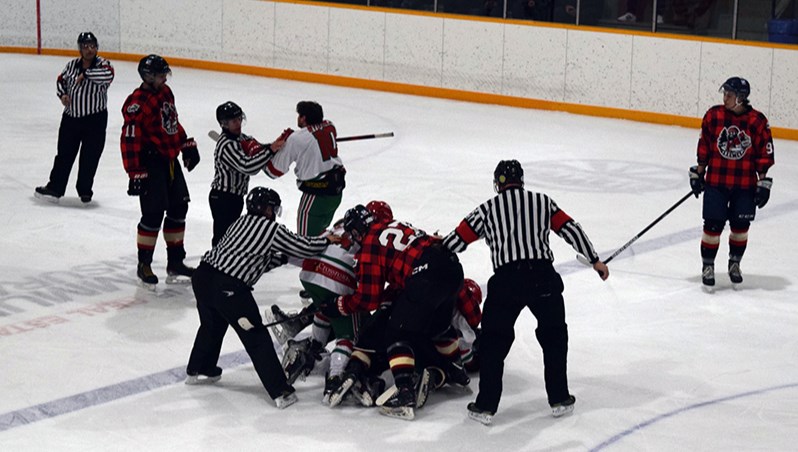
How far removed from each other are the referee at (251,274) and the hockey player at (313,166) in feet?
4.32

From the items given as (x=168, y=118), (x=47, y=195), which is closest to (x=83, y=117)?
(x=47, y=195)

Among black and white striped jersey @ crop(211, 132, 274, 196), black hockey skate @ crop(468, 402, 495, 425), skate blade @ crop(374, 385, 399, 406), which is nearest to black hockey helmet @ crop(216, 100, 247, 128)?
black and white striped jersey @ crop(211, 132, 274, 196)

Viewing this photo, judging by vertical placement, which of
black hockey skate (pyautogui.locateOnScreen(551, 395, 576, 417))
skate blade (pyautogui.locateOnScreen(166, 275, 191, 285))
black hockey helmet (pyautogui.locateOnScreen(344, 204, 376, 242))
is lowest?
black hockey skate (pyautogui.locateOnScreen(551, 395, 576, 417))

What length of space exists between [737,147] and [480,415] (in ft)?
10.1

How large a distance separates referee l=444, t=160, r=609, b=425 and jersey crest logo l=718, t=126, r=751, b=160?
99.3 inches

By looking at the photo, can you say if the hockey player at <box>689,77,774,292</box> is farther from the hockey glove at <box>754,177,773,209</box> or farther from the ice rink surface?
the ice rink surface

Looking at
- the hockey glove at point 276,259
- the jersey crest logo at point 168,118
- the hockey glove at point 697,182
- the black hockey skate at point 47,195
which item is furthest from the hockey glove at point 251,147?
the black hockey skate at point 47,195

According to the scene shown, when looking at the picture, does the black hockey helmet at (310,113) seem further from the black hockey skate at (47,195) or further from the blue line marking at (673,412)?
the black hockey skate at (47,195)

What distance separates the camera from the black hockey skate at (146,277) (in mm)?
7657

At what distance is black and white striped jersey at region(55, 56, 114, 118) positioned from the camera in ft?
31.7

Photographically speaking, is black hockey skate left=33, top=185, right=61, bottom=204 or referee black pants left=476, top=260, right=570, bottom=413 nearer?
referee black pants left=476, top=260, right=570, bottom=413

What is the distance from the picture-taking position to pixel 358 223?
227 inches

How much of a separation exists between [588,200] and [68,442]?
5.89 meters

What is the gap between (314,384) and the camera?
6008mm
